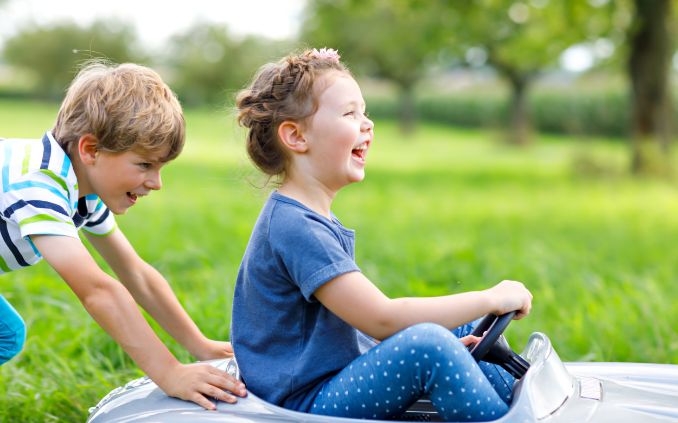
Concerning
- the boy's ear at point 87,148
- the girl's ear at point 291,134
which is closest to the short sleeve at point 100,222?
the boy's ear at point 87,148

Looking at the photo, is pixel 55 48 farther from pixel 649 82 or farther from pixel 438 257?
pixel 438 257

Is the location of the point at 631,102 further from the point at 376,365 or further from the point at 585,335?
the point at 376,365

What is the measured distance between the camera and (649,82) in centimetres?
1476

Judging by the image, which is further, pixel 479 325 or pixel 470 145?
pixel 470 145

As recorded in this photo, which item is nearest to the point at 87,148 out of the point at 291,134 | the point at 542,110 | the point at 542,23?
the point at 291,134

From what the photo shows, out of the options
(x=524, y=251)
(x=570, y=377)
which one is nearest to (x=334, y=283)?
(x=570, y=377)

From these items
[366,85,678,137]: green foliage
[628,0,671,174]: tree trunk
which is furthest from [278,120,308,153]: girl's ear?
[366,85,678,137]: green foliage

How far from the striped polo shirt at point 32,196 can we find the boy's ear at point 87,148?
46 millimetres

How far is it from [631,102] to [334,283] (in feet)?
46.0

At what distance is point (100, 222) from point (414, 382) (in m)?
1.30

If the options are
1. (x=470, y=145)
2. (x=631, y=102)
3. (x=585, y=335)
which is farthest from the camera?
(x=470, y=145)

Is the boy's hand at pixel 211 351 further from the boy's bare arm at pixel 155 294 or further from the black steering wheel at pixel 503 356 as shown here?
the black steering wheel at pixel 503 356

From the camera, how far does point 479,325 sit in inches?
107

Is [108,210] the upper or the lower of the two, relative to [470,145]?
upper
